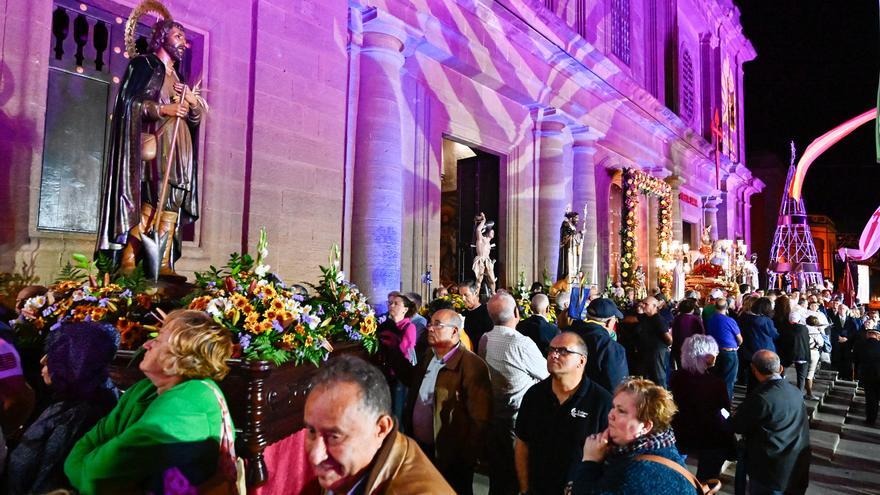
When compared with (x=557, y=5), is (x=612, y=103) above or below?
below

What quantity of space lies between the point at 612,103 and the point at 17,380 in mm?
18417

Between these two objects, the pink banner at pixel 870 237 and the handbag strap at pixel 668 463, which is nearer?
the handbag strap at pixel 668 463

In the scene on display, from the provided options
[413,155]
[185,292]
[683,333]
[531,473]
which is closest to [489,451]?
[531,473]

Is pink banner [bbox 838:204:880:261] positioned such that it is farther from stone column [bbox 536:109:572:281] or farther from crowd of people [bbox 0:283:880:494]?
crowd of people [bbox 0:283:880:494]

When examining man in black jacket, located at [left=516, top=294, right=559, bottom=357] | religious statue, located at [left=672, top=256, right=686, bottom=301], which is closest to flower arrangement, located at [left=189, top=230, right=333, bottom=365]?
man in black jacket, located at [left=516, top=294, right=559, bottom=357]

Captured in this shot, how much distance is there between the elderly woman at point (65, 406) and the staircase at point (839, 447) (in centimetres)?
550

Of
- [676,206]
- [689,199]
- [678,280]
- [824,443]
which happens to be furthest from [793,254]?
[824,443]

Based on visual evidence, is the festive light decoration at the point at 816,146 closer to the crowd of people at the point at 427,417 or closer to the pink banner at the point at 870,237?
the pink banner at the point at 870,237

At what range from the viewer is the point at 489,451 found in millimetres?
4207

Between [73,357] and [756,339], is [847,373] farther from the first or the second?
[73,357]

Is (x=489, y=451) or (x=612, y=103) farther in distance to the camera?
(x=612, y=103)

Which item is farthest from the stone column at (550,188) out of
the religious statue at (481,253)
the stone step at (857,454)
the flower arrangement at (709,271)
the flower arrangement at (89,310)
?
the flower arrangement at (89,310)

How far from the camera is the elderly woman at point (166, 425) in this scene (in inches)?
81.7

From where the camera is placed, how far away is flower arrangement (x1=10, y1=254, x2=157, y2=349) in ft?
12.5
